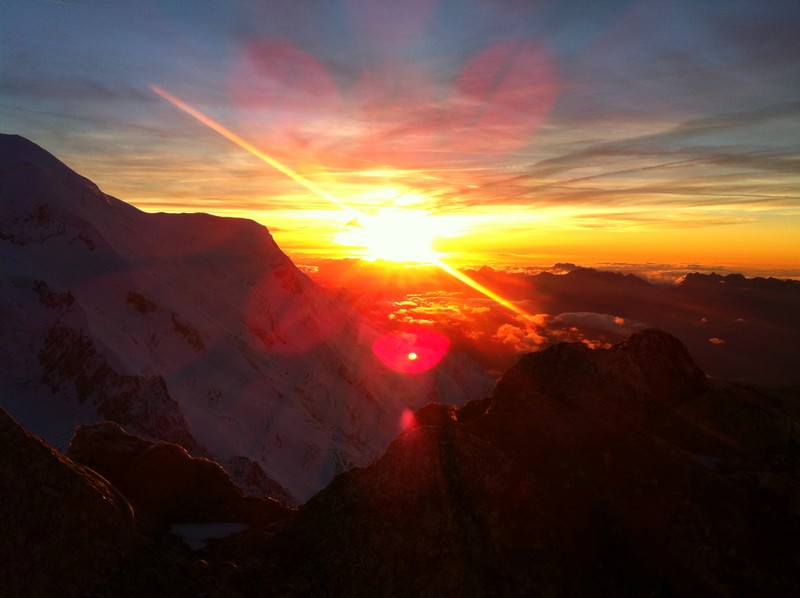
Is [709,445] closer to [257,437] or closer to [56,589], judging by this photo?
[56,589]

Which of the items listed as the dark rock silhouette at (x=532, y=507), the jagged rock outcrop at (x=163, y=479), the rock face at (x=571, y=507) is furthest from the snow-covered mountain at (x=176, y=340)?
the rock face at (x=571, y=507)

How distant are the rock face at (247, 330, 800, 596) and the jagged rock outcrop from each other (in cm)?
413

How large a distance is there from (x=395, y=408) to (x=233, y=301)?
67.3m

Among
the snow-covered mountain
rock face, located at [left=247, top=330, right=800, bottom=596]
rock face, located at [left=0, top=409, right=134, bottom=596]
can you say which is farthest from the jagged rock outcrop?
the snow-covered mountain

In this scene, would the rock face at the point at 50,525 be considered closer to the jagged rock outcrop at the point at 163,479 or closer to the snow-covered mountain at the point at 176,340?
the jagged rock outcrop at the point at 163,479

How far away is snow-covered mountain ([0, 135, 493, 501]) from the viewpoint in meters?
86.8

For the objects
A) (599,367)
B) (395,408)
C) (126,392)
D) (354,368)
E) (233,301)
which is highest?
(599,367)

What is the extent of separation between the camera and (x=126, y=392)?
8644 centimetres

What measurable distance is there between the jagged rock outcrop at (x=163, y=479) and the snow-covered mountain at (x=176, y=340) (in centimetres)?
6197

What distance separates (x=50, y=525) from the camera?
38.7 ft

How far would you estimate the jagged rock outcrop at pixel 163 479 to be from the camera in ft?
59.2

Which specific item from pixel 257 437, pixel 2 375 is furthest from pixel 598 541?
pixel 257 437

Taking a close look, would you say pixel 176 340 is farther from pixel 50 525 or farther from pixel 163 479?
pixel 50 525

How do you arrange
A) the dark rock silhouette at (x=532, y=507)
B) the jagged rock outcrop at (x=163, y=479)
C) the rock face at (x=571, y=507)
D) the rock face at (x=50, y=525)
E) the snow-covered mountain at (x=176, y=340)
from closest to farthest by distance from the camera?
the rock face at (x=50, y=525)
the dark rock silhouette at (x=532, y=507)
the rock face at (x=571, y=507)
the jagged rock outcrop at (x=163, y=479)
the snow-covered mountain at (x=176, y=340)
